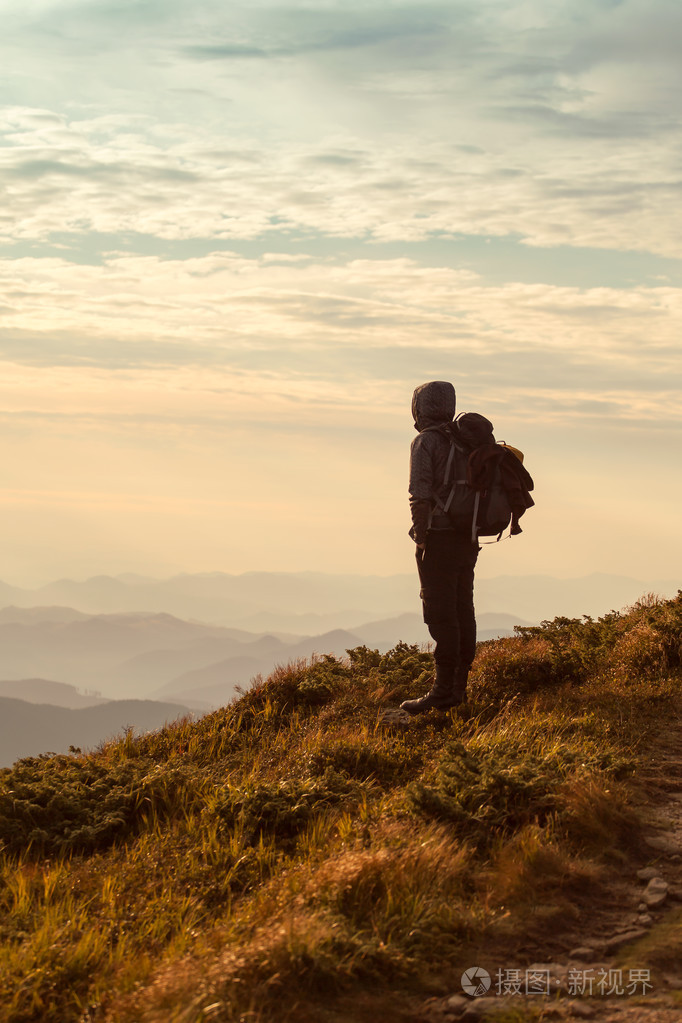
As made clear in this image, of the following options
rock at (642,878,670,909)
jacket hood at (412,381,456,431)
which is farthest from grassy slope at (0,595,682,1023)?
jacket hood at (412,381,456,431)

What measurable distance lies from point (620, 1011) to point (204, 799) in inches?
153

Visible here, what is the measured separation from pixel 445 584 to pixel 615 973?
193 inches

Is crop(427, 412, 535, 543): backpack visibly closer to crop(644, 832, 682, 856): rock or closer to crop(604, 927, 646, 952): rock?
crop(644, 832, 682, 856): rock

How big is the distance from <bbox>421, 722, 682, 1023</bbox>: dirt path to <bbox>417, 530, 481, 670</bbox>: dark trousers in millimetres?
3688

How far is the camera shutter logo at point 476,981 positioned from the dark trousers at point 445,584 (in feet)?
15.2

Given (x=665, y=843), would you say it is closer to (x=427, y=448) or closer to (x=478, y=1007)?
(x=478, y=1007)

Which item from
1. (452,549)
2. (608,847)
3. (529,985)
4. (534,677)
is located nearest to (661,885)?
(608,847)

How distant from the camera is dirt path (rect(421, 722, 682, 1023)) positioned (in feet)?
11.8

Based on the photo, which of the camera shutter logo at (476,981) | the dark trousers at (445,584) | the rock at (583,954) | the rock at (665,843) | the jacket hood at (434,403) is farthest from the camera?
the jacket hood at (434,403)

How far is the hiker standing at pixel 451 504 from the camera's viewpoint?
8.37 metres

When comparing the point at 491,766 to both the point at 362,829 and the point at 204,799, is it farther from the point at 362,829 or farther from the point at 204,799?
the point at 204,799

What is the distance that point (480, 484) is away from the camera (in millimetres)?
8312

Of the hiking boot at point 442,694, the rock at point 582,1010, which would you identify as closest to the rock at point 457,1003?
the rock at point 582,1010

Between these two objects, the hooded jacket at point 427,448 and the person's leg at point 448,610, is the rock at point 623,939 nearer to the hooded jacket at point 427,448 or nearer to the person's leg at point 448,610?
the person's leg at point 448,610
